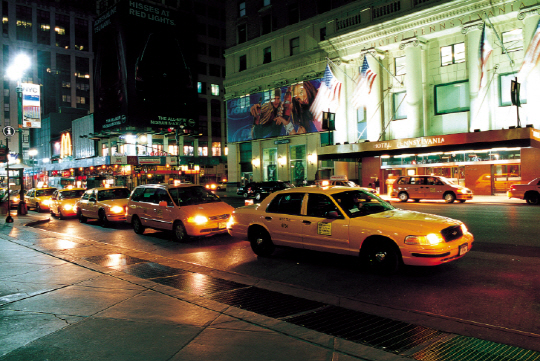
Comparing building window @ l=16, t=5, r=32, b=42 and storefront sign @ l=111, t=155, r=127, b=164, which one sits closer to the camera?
storefront sign @ l=111, t=155, r=127, b=164

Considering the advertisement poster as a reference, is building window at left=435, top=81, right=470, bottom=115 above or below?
above

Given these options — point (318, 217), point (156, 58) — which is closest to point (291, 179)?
point (156, 58)

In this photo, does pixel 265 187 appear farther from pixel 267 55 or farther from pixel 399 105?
pixel 267 55

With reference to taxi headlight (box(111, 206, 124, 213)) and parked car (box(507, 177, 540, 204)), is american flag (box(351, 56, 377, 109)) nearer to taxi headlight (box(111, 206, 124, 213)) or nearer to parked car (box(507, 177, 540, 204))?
parked car (box(507, 177, 540, 204))

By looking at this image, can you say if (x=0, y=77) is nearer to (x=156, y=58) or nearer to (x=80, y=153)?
(x=80, y=153)

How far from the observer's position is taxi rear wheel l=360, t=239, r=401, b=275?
6.69 metres

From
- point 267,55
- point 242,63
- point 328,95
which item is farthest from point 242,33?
point 328,95

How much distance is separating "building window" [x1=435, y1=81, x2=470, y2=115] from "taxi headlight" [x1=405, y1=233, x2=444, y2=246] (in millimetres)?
25355

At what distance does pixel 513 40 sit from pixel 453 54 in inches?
153

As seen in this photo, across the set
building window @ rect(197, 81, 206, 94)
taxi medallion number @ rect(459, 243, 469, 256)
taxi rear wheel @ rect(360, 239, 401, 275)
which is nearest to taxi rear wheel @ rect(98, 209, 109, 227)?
taxi rear wheel @ rect(360, 239, 401, 275)

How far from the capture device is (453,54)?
94.0ft

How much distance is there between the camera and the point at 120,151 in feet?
185

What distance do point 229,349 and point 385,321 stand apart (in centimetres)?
200

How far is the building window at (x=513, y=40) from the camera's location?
25494mm
